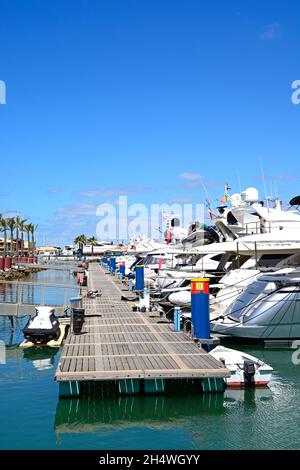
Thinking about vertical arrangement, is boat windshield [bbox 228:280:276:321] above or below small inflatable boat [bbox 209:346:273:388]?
above

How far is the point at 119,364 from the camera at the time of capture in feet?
45.1

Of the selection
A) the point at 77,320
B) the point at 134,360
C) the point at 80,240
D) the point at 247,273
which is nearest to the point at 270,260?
the point at 247,273

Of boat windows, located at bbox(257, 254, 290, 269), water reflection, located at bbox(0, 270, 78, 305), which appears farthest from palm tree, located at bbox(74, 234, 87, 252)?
boat windows, located at bbox(257, 254, 290, 269)

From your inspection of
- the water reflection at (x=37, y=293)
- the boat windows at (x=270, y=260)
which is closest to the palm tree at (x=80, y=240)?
the water reflection at (x=37, y=293)

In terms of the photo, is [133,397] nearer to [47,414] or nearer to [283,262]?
[47,414]

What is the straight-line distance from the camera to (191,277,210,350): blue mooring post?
58.3ft

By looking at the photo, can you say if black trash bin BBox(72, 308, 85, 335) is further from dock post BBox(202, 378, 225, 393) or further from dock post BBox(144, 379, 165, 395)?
dock post BBox(202, 378, 225, 393)

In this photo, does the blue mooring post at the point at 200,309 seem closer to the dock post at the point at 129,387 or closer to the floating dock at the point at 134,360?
the floating dock at the point at 134,360

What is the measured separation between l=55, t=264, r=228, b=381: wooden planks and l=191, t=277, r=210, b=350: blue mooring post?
1.74ft

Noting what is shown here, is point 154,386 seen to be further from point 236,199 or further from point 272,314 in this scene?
point 236,199

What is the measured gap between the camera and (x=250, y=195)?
3625 cm

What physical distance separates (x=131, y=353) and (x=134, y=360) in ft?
2.84
